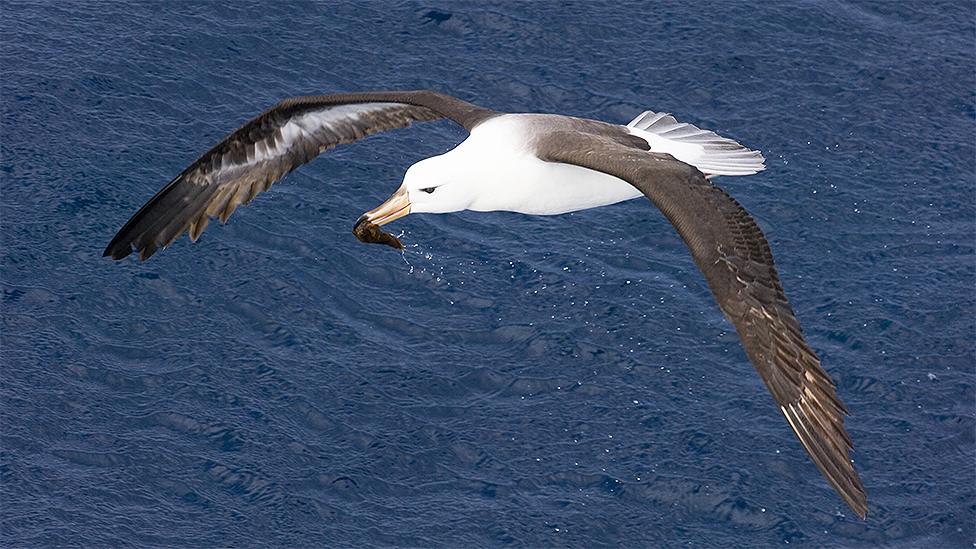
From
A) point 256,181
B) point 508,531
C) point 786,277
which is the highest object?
point 256,181

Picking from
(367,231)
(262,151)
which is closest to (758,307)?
(367,231)

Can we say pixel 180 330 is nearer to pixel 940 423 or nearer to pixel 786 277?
pixel 786 277

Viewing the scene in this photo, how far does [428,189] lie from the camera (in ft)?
47.3

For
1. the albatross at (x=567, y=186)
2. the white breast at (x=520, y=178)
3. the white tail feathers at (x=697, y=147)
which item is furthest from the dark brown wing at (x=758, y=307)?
the white tail feathers at (x=697, y=147)

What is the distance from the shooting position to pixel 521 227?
68.1ft

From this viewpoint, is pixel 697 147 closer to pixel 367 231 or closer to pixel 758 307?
pixel 758 307

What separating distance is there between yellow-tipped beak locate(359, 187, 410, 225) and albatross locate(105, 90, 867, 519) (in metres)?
0.01

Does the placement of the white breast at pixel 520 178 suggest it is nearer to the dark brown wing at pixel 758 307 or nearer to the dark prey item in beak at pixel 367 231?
the dark prey item in beak at pixel 367 231

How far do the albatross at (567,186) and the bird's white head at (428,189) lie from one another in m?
0.01

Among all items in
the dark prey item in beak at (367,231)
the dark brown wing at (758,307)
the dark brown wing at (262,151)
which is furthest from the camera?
the dark brown wing at (262,151)

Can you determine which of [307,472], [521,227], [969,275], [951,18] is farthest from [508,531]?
[951,18]

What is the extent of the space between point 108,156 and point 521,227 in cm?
493

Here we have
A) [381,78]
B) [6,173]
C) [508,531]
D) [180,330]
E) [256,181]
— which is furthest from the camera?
[381,78]

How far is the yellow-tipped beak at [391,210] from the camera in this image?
1427 centimetres
